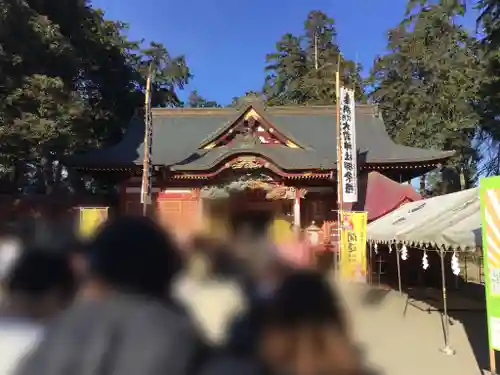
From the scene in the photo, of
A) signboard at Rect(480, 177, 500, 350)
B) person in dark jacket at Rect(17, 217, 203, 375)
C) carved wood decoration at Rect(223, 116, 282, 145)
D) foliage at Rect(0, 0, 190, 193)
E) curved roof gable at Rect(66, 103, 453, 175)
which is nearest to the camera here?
person in dark jacket at Rect(17, 217, 203, 375)

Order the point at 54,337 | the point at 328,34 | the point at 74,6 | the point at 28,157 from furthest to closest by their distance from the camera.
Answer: the point at 328,34 < the point at 74,6 < the point at 28,157 < the point at 54,337

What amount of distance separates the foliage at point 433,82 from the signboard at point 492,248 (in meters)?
13.6

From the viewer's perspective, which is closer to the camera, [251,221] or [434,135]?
[251,221]

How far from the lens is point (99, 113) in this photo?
1675 centimetres

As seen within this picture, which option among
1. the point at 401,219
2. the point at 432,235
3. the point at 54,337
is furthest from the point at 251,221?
the point at 401,219

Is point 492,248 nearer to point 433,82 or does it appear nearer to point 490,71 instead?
point 490,71

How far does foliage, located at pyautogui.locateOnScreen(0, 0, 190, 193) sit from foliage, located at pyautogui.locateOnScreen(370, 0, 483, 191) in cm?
1225

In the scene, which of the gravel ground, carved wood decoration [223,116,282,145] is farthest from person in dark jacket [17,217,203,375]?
carved wood decoration [223,116,282,145]

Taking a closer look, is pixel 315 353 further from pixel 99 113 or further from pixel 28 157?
pixel 99 113

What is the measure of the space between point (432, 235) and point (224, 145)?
8182 mm

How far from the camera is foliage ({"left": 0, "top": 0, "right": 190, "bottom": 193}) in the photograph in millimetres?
10594

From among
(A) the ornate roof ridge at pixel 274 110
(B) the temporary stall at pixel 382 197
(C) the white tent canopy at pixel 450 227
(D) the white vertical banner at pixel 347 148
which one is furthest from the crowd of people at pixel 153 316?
(A) the ornate roof ridge at pixel 274 110

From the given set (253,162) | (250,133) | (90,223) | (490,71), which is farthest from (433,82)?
(90,223)

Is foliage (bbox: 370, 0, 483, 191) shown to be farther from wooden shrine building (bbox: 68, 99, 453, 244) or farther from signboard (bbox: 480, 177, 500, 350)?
signboard (bbox: 480, 177, 500, 350)
